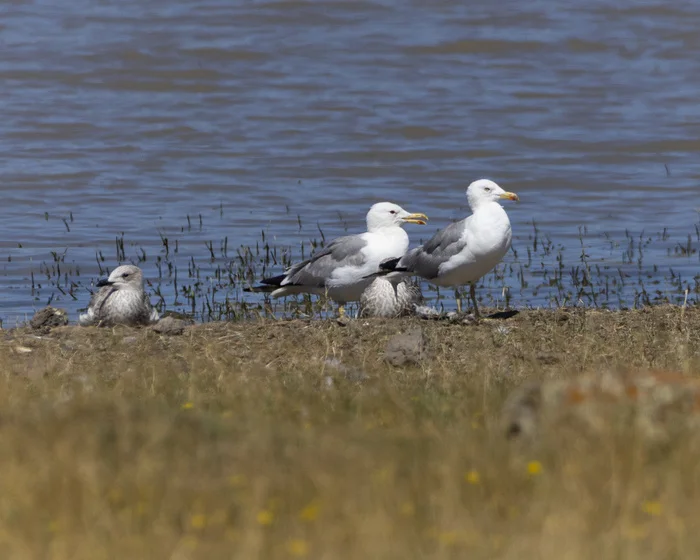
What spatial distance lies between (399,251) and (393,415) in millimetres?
5718

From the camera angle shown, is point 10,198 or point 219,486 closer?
point 219,486

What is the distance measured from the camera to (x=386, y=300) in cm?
1132

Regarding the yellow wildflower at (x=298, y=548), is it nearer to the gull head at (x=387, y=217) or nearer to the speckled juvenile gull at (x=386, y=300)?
the speckled juvenile gull at (x=386, y=300)

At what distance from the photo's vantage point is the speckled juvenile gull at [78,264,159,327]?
11.0 m

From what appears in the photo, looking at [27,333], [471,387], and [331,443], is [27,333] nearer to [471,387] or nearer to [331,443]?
[471,387]

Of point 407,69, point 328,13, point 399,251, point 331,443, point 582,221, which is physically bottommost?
point 331,443

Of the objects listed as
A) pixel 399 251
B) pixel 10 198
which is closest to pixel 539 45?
pixel 10 198

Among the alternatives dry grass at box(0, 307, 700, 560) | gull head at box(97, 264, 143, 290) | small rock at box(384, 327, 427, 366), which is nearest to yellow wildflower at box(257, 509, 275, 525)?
dry grass at box(0, 307, 700, 560)

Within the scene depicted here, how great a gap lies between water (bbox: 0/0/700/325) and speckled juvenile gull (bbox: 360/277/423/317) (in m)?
1.99

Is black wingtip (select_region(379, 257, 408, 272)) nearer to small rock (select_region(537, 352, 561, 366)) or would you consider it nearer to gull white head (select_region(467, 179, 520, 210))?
gull white head (select_region(467, 179, 520, 210))

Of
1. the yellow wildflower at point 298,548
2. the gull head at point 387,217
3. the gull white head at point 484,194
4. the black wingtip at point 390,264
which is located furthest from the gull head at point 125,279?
the yellow wildflower at point 298,548

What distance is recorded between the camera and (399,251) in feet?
40.1

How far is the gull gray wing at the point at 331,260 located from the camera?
12.1 meters

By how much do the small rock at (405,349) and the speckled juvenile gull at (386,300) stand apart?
2194 mm
